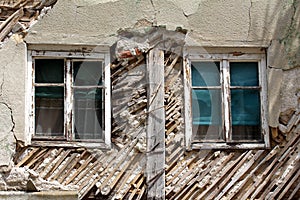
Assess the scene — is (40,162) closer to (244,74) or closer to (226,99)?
(226,99)

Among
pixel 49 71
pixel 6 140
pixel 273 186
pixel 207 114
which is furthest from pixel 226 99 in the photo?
pixel 6 140

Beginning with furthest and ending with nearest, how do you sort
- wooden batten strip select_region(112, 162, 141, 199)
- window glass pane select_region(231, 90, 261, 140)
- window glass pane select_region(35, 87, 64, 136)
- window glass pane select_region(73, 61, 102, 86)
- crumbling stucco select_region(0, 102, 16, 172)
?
window glass pane select_region(231, 90, 261, 140) < window glass pane select_region(73, 61, 102, 86) < window glass pane select_region(35, 87, 64, 136) < wooden batten strip select_region(112, 162, 141, 199) < crumbling stucco select_region(0, 102, 16, 172)

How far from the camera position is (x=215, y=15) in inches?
270

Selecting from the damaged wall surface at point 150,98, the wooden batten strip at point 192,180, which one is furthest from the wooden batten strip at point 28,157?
the wooden batten strip at point 192,180

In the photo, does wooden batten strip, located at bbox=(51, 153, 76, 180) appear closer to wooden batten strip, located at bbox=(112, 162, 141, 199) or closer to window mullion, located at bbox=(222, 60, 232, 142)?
wooden batten strip, located at bbox=(112, 162, 141, 199)

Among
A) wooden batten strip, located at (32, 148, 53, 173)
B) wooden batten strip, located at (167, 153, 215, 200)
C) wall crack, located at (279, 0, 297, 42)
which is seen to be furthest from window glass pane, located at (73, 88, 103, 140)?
wall crack, located at (279, 0, 297, 42)

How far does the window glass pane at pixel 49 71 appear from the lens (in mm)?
6715

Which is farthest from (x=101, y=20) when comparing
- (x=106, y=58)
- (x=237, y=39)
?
(x=237, y=39)

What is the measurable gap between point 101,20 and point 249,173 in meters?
2.31

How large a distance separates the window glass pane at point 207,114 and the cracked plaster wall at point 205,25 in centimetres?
55

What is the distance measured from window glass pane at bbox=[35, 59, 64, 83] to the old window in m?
1.37

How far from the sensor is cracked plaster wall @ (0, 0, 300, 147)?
22.0ft

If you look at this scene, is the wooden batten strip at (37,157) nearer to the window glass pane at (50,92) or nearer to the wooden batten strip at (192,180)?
the window glass pane at (50,92)

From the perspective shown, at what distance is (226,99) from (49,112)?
1.93 m
